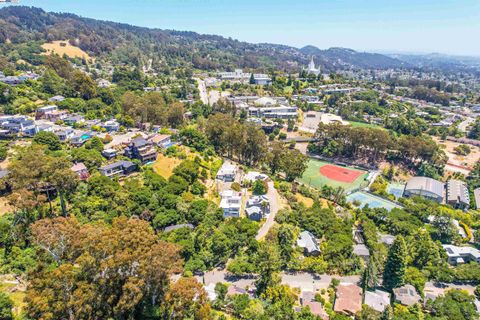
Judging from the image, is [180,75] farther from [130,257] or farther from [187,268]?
[130,257]

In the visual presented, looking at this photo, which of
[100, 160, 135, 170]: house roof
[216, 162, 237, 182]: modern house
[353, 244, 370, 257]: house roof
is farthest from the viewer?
[216, 162, 237, 182]: modern house

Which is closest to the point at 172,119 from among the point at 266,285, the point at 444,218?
the point at 266,285

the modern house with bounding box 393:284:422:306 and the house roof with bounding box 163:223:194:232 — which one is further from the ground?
the house roof with bounding box 163:223:194:232

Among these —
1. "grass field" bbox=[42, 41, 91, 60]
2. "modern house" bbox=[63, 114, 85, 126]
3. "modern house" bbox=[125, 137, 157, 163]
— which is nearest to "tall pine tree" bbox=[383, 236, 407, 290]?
"modern house" bbox=[125, 137, 157, 163]

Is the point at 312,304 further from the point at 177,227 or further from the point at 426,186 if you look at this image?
the point at 426,186

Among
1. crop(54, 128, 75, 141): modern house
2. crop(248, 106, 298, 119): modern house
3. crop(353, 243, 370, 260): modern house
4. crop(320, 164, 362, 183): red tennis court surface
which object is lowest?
crop(320, 164, 362, 183): red tennis court surface

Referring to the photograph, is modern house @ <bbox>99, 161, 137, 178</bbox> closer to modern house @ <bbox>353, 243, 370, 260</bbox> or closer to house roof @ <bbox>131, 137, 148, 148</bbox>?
house roof @ <bbox>131, 137, 148, 148</bbox>
